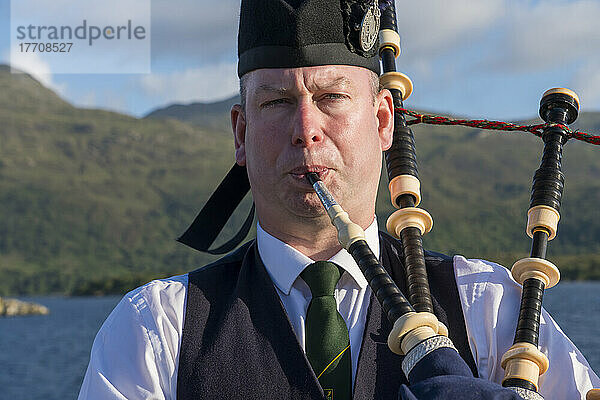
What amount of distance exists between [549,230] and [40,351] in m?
74.8

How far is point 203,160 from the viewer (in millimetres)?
164125

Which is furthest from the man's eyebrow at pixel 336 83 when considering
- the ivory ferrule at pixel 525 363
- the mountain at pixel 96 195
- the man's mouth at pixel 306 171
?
the mountain at pixel 96 195

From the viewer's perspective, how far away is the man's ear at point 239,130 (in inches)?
119

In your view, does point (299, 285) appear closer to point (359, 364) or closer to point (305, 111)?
point (359, 364)

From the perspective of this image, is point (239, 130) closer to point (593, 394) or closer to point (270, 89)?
point (270, 89)

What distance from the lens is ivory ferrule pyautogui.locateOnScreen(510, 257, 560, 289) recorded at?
8.45 feet

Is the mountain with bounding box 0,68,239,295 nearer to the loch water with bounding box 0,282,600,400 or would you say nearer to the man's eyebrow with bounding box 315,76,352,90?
the loch water with bounding box 0,282,600,400

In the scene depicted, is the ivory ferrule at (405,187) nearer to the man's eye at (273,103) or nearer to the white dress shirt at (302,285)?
the white dress shirt at (302,285)

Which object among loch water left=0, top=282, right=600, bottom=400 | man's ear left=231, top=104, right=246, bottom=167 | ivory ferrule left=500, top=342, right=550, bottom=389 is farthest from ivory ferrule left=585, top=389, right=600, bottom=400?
loch water left=0, top=282, right=600, bottom=400

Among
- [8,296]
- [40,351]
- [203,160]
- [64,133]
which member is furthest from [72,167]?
[40,351]

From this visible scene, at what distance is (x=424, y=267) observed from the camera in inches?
106

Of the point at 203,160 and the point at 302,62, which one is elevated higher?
the point at 203,160

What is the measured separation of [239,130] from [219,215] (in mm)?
530

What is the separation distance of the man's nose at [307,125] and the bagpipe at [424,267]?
5.0 inches
